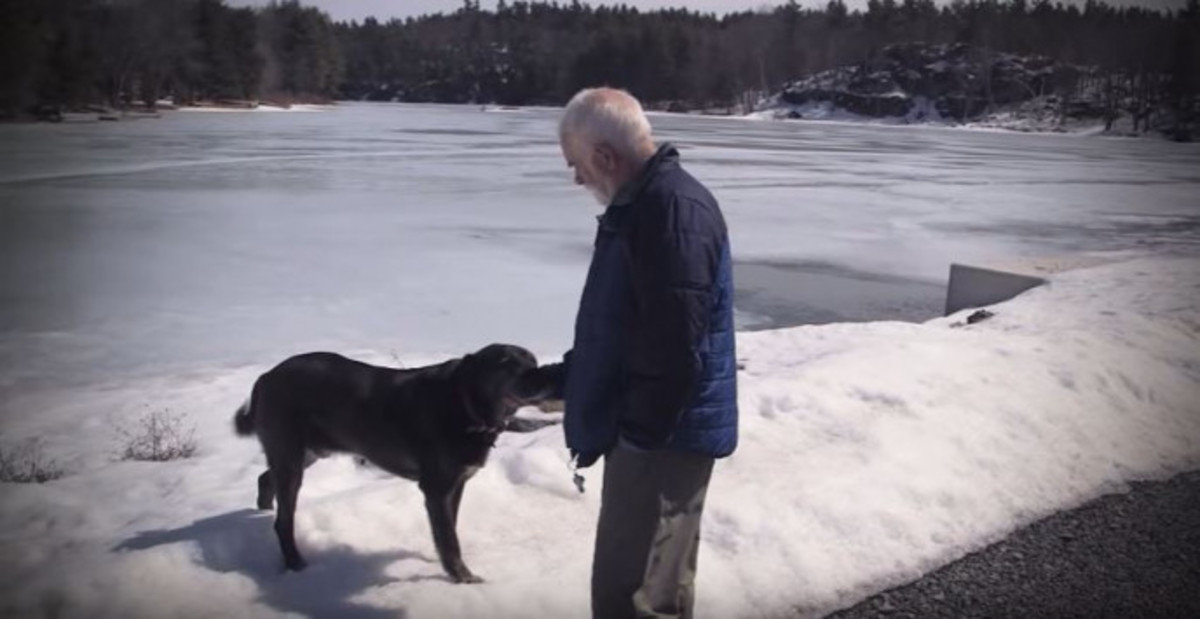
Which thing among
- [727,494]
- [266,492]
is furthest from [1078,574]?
[266,492]

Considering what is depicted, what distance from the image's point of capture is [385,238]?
1106cm

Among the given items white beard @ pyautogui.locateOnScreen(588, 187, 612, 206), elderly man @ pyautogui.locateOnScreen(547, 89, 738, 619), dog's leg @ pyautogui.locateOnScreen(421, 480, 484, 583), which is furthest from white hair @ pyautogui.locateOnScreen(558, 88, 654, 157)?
dog's leg @ pyautogui.locateOnScreen(421, 480, 484, 583)

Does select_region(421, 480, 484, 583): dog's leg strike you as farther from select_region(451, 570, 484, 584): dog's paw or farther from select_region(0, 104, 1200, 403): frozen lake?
select_region(0, 104, 1200, 403): frozen lake

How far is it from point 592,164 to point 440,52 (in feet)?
19.8

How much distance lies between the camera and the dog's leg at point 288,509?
122 inches

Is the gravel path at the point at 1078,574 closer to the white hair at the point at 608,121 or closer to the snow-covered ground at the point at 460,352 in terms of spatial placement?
the snow-covered ground at the point at 460,352

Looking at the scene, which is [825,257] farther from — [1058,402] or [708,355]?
[708,355]

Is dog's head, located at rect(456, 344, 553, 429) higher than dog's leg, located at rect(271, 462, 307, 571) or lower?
higher

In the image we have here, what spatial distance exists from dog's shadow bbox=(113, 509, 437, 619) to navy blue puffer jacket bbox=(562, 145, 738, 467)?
49.1 inches

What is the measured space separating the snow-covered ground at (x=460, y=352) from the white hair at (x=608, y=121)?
172cm

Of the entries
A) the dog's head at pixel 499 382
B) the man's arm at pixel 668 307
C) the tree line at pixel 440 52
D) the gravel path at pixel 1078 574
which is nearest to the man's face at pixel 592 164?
the man's arm at pixel 668 307

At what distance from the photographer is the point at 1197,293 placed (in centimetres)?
798

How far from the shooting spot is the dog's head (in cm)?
268

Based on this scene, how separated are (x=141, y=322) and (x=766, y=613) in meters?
5.87
